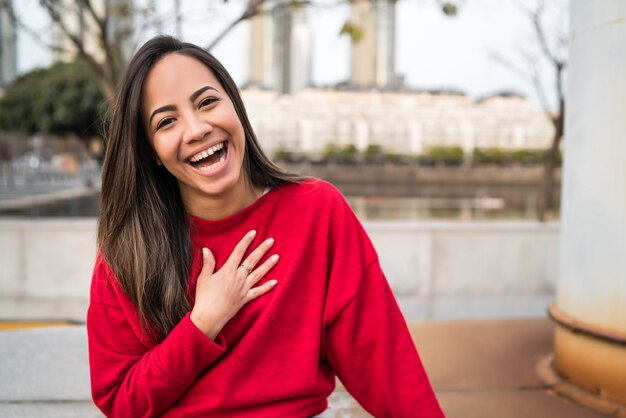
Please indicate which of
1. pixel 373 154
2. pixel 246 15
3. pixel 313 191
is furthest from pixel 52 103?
pixel 373 154

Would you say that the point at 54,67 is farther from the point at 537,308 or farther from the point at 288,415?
the point at 288,415

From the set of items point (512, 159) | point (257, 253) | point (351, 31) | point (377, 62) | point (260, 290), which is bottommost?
point (512, 159)

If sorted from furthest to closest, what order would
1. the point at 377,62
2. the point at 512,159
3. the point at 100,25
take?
the point at 377,62, the point at 512,159, the point at 100,25

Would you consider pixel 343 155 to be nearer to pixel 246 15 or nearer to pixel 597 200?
pixel 246 15

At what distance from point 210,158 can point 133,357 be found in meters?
0.59

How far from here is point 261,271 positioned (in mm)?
1678

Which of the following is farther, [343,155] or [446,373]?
[343,155]

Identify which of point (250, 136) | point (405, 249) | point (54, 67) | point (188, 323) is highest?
point (54, 67)

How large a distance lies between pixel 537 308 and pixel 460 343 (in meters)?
2.27

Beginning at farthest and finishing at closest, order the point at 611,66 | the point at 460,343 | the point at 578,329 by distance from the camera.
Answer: the point at 460,343 → the point at 578,329 → the point at 611,66

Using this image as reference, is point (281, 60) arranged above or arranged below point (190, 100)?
above

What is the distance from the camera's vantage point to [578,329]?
297 centimetres

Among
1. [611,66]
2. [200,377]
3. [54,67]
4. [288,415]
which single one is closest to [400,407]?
[288,415]

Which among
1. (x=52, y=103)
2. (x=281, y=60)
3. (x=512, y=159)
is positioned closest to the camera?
(x=52, y=103)
